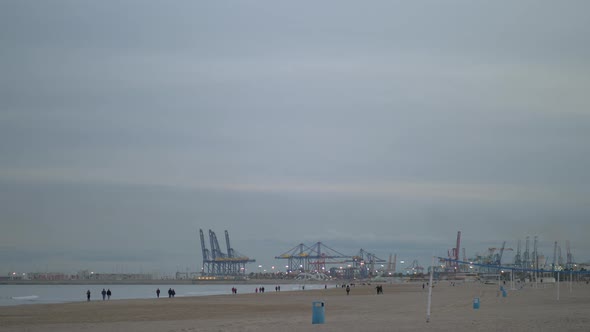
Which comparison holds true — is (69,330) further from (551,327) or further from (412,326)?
(551,327)

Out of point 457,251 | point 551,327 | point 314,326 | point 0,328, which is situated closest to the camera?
point 551,327

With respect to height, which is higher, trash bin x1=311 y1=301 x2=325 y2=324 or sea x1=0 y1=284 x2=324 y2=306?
trash bin x1=311 y1=301 x2=325 y2=324

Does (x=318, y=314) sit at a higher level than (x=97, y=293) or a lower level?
higher

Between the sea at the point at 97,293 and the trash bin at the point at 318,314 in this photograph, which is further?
the sea at the point at 97,293

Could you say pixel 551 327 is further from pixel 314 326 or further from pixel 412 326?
pixel 314 326

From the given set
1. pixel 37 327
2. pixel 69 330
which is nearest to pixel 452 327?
pixel 69 330

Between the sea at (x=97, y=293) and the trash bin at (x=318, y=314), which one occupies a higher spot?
the trash bin at (x=318, y=314)

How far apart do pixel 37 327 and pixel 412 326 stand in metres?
12.8

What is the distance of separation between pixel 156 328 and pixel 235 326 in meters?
2.69

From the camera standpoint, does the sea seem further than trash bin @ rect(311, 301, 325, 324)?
Yes

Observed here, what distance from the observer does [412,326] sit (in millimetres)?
17562

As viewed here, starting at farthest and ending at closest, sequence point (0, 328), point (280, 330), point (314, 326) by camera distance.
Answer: point (0, 328) → point (314, 326) → point (280, 330)

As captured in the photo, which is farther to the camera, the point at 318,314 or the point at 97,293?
the point at 97,293

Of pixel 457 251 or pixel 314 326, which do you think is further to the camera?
pixel 457 251
